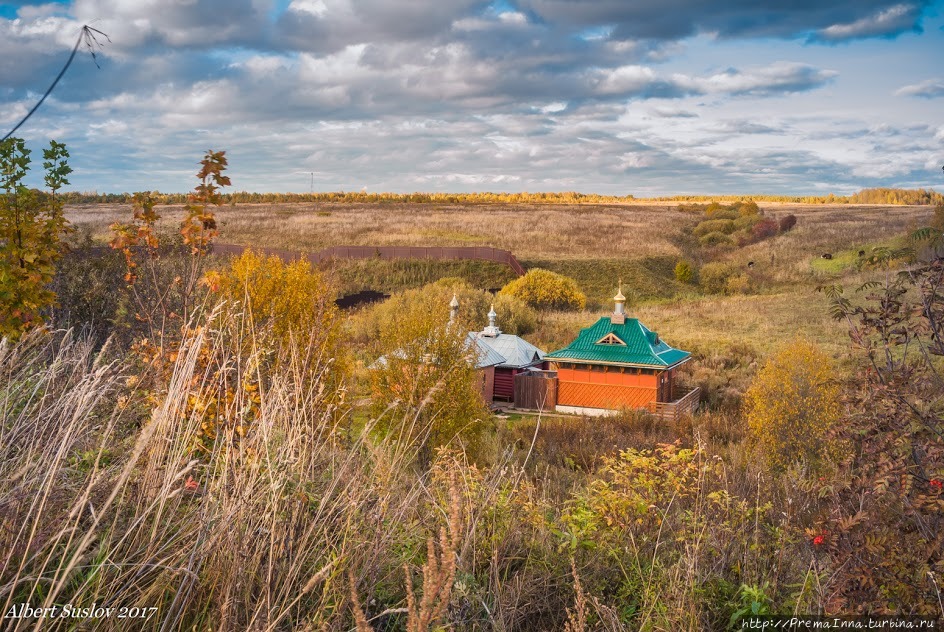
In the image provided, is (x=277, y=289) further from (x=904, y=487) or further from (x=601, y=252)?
(x=601, y=252)

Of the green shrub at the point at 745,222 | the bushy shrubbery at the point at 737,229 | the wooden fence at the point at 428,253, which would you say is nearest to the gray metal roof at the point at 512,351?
the wooden fence at the point at 428,253

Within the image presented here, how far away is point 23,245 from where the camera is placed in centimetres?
752

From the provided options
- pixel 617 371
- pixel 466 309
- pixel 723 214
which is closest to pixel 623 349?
pixel 617 371

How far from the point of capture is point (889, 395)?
12.7ft

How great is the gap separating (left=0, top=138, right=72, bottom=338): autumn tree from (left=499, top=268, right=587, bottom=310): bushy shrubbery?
3399cm

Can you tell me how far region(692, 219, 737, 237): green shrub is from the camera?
74.8 meters

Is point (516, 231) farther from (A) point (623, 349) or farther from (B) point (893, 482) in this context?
(B) point (893, 482)

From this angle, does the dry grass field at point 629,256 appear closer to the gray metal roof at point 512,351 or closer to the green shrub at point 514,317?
the green shrub at point 514,317

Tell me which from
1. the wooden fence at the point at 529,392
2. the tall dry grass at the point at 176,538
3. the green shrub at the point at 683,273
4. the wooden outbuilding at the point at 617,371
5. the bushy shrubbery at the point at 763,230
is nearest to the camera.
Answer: the tall dry grass at the point at 176,538

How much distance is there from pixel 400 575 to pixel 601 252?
184ft

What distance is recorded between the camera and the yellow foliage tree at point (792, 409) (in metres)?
17.1

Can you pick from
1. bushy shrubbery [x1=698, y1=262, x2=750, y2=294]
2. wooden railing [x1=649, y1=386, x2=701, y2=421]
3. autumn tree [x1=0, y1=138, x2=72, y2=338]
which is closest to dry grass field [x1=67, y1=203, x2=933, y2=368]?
bushy shrubbery [x1=698, y1=262, x2=750, y2=294]

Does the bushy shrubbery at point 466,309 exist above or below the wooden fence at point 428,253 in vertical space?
below

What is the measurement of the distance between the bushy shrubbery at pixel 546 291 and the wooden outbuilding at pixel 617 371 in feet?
49.3
